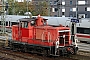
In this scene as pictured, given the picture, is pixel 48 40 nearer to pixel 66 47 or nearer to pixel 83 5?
pixel 66 47

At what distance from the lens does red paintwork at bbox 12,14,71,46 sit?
15606 mm

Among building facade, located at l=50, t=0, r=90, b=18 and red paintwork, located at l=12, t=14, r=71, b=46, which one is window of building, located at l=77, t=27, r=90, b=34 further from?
building facade, located at l=50, t=0, r=90, b=18

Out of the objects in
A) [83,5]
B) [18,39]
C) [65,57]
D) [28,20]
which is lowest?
[65,57]

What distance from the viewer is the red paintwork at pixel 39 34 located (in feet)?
51.2

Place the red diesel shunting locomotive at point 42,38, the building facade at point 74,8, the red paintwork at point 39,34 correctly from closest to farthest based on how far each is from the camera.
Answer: the red diesel shunting locomotive at point 42,38 < the red paintwork at point 39,34 < the building facade at point 74,8

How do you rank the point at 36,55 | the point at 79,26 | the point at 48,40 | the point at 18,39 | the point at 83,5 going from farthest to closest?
the point at 83,5, the point at 79,26, the point at 18,39, the point at 36,55, the point at 48,40

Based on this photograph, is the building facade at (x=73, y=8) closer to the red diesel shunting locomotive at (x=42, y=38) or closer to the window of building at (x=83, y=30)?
the window of building at (x=83, y=30)

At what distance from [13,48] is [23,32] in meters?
2.28

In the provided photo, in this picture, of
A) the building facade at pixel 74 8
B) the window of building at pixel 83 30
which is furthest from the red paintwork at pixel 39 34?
the building facade at pixel 74 8

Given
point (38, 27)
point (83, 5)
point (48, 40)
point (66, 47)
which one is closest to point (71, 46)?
point (66, 47)

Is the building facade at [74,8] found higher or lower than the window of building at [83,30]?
higher

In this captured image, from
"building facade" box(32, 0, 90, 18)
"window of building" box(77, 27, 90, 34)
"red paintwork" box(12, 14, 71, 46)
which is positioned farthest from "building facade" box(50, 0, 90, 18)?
"red paintwork" box(12, 14, 71, 46)

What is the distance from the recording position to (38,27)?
16484 mm

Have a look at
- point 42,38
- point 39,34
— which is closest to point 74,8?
point 39,34
